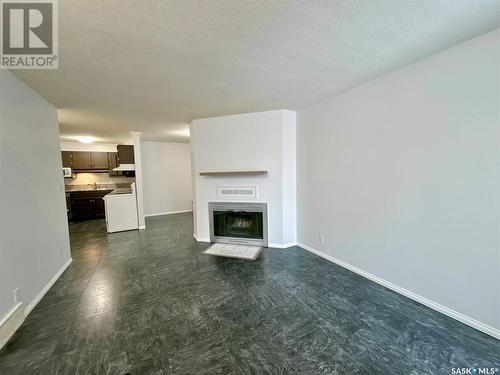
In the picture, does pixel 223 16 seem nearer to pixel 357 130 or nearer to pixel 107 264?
pixel 357 130

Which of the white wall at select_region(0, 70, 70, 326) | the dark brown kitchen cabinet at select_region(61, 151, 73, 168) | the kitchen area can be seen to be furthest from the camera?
the dark brown kitchen cabinet at select_region(61, 151, 73, 168)

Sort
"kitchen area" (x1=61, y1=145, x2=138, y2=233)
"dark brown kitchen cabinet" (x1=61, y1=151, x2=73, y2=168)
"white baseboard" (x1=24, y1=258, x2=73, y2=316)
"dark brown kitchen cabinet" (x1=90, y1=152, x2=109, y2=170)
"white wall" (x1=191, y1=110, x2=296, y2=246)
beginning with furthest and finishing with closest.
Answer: "dark brown kitchen cabinet" (x1=90, y1=152, x2=109, y2=170)
"dark brown kitchen cabinet" (x1=61, y1=151, x2=73, y2=168)
"kitchen area" (x1=61, y1=145, x2=138, y2=233)
"white wall" (x1=191, y1=110, x2=296, y2=246)
"white baseboard" (x1=24, y1=258, x2=73, y2=316)

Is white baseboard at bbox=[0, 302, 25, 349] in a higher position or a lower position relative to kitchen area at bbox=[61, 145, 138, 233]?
lower

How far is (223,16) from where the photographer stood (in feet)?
4.78

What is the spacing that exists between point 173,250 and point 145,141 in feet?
14.7

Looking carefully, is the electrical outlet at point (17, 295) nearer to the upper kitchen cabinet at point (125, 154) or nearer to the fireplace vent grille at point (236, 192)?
the fireplace vent grille at point (236, 192)

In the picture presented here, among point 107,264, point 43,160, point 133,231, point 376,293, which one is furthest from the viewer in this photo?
point 133,231

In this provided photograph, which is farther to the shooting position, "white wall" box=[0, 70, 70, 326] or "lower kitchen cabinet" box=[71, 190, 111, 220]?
"lower kitchen cabinet" box=[71, 190, 111, 220]

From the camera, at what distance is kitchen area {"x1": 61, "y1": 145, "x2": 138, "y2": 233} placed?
17.5 feet

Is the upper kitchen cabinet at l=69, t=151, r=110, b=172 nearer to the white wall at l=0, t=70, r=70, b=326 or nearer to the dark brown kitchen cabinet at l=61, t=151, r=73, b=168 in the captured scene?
→ the dark brown kitchen cabinet at l=61, t=151, r=73, b=168

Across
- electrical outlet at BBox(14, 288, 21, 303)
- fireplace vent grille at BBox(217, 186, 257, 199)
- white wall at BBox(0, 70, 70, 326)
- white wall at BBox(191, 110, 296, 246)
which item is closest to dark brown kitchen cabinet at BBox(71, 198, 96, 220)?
white wall at BBox(0, 70, 70, 326)

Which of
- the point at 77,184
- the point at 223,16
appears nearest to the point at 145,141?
the point at 77,184

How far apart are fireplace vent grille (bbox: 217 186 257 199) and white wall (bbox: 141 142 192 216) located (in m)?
3.93

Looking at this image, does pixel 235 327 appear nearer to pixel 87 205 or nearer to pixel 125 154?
pixel 125 154
